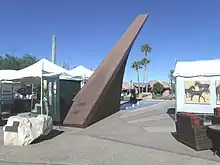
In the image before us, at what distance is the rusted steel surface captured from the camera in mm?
14492

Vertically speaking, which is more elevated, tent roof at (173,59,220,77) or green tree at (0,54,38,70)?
green tree at (0,54,38,70)

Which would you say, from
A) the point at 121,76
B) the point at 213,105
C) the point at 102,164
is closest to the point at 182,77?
the point at 213,105

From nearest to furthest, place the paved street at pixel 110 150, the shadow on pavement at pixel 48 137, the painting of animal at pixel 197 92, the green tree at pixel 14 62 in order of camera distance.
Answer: the paved street at pixel 110 150 < the shadow on pavement at pixel 48 137 < the painting of animal at pixel 197 92 < the green tree at pixel 14 62

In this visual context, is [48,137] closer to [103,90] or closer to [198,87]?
[103,90]

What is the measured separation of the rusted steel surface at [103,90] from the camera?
1449cm

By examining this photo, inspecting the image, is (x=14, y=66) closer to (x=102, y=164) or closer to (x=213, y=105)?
(x=213, y=105)

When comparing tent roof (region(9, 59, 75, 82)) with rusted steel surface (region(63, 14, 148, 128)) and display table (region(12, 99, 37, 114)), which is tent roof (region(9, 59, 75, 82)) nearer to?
rusted steel surface (region(63, 14, 148, 128))

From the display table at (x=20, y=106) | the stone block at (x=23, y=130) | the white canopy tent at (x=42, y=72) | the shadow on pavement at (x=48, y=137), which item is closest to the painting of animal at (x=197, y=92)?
the white canopy tent at (x=42, y=72)

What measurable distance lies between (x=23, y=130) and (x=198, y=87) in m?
9.51

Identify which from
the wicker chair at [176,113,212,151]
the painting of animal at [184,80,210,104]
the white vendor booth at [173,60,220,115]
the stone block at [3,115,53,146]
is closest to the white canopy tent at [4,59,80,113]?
the white vendor booth at [173,60,220,115]

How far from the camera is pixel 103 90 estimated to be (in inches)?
618

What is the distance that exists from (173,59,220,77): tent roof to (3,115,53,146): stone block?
862 cm

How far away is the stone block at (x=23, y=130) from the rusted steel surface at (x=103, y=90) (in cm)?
366

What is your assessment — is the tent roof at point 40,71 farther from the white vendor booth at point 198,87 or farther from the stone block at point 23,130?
the stone block at point 23,130
